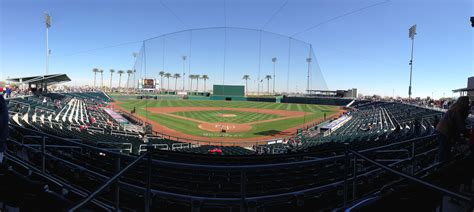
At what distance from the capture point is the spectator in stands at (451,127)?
4246 millimetres

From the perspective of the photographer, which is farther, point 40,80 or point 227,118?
point 227,118

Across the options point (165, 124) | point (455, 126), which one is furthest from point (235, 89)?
point (455, 126)

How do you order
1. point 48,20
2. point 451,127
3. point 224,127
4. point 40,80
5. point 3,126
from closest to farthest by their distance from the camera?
point 3,126
point 451,127
point 40,80
point 224,127
point 48,20

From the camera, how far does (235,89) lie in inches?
2707

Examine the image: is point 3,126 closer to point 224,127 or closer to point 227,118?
point 224,127

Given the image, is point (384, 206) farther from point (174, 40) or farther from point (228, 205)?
point (174, 40)

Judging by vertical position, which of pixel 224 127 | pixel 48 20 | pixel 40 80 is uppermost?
pixel 48 20

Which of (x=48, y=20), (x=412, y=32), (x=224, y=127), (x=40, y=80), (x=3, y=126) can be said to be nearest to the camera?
(x=3, y=126)

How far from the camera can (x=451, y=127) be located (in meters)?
4.40

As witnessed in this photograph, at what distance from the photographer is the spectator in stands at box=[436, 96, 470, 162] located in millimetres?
4246

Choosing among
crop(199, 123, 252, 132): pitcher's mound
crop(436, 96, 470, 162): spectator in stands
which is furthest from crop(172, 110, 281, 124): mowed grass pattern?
crop(436, 96, 470, 162): spectator in stands

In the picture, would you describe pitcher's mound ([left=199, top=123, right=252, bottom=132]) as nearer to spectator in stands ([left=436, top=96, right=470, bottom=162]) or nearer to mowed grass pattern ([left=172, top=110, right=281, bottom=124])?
mowed grass pattern ([left=172, top=110, right=281, bottom=124])

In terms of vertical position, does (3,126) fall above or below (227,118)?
above


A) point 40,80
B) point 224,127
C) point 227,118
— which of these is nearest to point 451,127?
point 224,127
